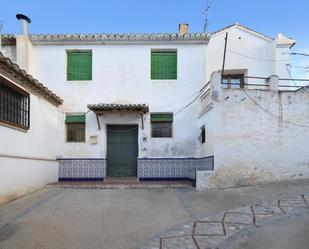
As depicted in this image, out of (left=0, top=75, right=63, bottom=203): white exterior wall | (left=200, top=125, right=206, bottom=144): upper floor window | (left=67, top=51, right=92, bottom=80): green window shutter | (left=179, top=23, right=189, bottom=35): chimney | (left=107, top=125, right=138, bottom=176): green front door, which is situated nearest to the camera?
(left=0, top=75, right=63, bottom=203): white exterior wall

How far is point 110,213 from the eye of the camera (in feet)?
27.0

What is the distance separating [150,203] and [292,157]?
566cm

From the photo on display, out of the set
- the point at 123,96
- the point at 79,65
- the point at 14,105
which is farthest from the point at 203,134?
the point at 14,105

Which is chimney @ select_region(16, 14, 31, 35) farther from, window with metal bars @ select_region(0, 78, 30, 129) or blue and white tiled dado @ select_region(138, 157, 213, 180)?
blue and white tiled dado @ select_region(138, 157, 213, 180)

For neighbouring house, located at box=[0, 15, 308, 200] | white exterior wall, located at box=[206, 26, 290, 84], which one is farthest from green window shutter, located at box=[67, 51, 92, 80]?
white exterior wall, located at box=[206, 26, 290, 84]

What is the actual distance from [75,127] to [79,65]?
8.93ft

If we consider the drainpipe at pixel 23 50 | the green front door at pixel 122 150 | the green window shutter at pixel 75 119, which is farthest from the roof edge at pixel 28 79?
the green front door at pixel 122 150

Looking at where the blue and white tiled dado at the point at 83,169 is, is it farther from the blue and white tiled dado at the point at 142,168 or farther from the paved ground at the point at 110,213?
the paved ground at the point at 110,213

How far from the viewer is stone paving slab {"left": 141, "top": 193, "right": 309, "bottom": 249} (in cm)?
594

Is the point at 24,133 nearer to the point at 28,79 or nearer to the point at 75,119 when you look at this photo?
the point at 28,79

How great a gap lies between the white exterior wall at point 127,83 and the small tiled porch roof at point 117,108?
2.26ft

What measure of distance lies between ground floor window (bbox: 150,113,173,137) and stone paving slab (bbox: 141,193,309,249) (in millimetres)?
5831

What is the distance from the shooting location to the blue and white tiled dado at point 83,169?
45.0 feet

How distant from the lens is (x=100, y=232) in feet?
21.9
